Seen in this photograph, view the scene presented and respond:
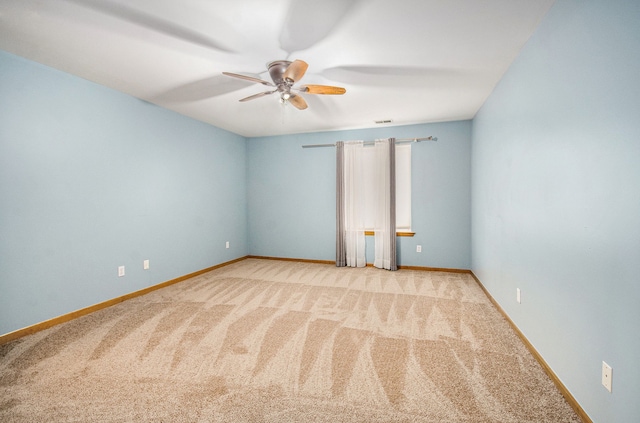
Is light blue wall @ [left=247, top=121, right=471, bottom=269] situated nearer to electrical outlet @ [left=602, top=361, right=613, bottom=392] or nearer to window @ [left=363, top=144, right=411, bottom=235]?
window @ [left=363, top=144, right=411, bottom=235]

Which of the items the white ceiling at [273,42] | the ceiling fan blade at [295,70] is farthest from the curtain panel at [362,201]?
the ceiling fan blade at [295,70]

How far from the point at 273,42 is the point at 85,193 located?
98.0 inches

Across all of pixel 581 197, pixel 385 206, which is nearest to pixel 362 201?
pixel 385 206

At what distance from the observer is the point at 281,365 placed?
1947 mm

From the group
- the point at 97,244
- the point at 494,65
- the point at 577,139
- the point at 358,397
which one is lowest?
the point at 358,397

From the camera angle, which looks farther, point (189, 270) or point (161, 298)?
point (189, 270)

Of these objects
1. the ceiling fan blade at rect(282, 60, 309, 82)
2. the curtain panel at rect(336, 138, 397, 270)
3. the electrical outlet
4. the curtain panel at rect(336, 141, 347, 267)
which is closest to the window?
the curtain panel at rect(336, 138, 397, 270)

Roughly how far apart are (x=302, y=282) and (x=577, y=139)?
3.29m

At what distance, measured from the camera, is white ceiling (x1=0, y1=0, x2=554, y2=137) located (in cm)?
179

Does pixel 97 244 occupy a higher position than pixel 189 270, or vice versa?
pixel 97 244

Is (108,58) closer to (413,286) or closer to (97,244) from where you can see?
(97,244)

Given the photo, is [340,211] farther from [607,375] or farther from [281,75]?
[607,375]

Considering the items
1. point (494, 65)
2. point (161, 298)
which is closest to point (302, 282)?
point (161, 298)

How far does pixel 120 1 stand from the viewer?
173 cm
